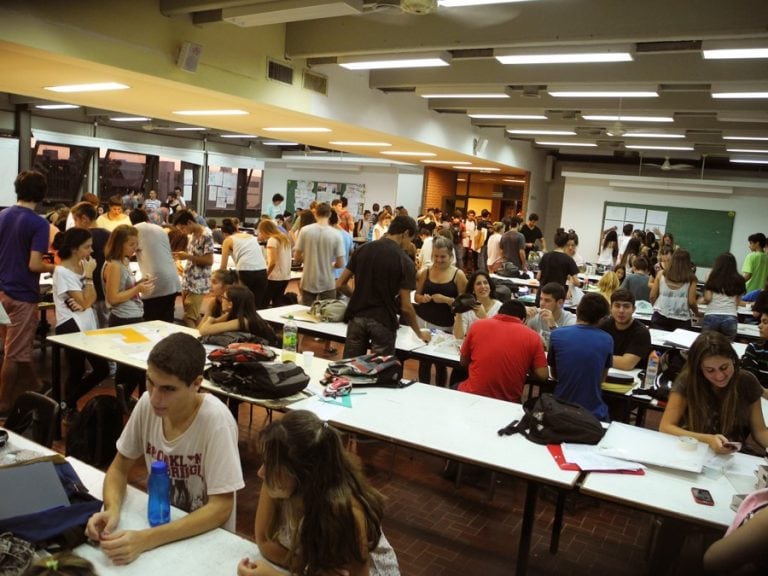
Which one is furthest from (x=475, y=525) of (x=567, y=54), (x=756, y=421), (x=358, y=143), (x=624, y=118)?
(x=358, y=143)

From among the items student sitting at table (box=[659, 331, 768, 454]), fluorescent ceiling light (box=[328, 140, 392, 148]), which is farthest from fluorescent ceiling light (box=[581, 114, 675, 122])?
student sitting at table (box=[659, 331, 768, 454])

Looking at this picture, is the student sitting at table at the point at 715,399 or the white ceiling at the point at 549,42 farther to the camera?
the white ceiling at the point at 549,42

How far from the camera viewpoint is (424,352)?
15.1 feet

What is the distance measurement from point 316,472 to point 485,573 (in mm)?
1925

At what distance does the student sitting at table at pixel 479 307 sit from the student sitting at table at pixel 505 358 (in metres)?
0.96

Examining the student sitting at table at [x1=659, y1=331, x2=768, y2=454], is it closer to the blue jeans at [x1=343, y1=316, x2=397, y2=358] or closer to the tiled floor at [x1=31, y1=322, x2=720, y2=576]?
the tiled floor at [x1=31, y1=322, x2=720, y2=576]

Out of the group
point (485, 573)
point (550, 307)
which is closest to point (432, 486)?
point (485, 573)

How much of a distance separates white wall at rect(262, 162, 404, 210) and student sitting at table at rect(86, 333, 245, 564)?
14651mm

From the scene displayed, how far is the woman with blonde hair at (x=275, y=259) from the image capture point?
7016 mm

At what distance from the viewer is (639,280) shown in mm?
7008

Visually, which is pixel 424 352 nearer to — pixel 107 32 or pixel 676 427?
pixel 676 427

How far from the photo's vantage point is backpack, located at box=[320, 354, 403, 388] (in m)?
3.65

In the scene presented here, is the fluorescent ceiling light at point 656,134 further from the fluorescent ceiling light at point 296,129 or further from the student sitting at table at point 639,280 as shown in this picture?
the fluorescent ceiling light at point 296,129

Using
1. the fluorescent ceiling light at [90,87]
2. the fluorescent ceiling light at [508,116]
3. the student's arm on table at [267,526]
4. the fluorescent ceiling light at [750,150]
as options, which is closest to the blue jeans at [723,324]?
the fluorescent ceiling light at [508,116]
